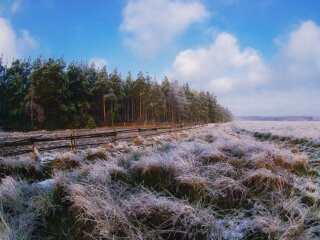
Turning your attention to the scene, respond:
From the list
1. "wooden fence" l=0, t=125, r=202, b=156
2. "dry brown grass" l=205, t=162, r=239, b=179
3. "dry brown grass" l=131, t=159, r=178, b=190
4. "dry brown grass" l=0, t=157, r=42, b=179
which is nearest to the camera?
"dry brown grass" l=131, t=159, r=178, b=190

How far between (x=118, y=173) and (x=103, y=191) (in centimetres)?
119

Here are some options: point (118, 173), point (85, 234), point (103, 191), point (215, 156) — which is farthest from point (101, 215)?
point (215, 156)

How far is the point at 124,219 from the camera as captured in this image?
364 centimetres

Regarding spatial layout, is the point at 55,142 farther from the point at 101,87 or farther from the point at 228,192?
the point at 101,87

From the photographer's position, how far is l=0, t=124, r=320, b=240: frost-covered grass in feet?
11.7

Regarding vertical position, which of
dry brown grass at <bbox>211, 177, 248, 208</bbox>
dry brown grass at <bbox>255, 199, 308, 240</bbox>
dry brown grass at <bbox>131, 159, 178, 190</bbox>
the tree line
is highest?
the tree line

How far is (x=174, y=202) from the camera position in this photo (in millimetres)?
4070

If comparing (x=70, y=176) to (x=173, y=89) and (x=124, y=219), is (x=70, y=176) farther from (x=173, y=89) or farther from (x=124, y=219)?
(x=173, y=89)

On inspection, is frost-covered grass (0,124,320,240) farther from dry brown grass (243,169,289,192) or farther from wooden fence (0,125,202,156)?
wooden fence (0,125,202,156)

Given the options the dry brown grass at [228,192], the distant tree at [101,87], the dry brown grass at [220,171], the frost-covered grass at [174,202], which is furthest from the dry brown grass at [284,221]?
the distant tree at [101,87]

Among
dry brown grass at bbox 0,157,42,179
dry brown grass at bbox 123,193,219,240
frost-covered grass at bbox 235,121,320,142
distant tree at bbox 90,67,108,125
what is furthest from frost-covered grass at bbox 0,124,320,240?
distant tree at bbox 90,67,108,125

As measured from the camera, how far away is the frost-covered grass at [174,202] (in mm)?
3574

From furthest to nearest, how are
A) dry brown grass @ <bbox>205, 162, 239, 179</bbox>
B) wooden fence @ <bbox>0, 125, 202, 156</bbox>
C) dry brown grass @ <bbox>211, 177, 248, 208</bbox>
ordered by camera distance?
wooden fence @ <bbox>0, 125, 202, 156</bbox> < dry brown grass @ <bbox>205, 162, 239, 179</bbox> < dry brown grass @ <bbox>211, 177, 248, 208</bbox>

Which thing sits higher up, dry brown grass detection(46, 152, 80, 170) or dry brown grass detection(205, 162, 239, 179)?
dry brown grass detection(205, 162, 239, 179)
